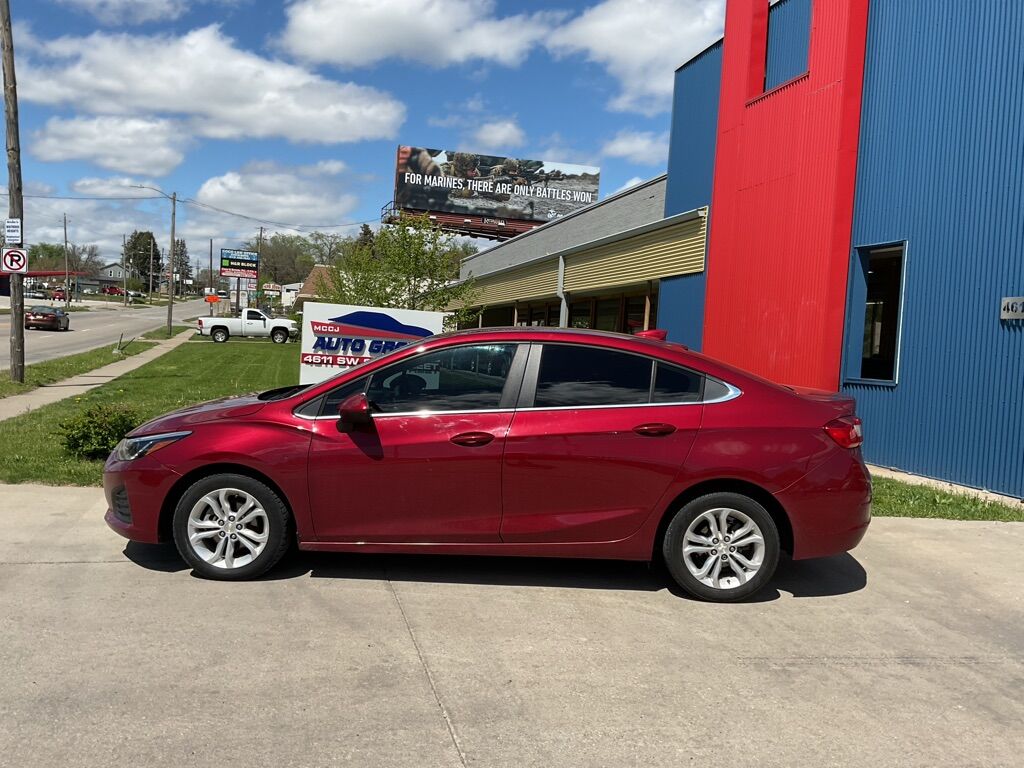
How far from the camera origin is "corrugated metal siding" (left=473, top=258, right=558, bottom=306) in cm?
2098

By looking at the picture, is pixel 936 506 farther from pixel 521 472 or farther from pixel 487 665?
pixel 487 665

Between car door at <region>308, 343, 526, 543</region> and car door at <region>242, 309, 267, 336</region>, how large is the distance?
41.5 metres

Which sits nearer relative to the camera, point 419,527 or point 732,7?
point 419,527

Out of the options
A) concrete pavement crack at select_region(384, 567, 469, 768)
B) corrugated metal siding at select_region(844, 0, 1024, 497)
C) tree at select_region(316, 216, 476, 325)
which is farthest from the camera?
tree at select_region(316, 216, 476, 325)

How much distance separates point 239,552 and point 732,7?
38.2 ft

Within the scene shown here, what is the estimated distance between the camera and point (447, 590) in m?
4.95

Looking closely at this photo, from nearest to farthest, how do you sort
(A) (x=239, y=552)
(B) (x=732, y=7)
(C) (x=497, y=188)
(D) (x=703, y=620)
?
(D) (x=703, y=620), (A) (x=239, y=552), (B) (x=732, y=7), (C) (x=497, y=188)

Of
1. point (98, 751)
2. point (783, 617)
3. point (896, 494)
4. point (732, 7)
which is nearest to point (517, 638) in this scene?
point (783, 617)

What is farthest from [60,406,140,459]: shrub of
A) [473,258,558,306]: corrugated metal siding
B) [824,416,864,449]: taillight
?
[473,258,558,306]: corrugated metal siding

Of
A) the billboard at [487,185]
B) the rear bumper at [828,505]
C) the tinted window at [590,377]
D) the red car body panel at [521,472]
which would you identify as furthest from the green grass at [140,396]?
the billboard at [487,185]

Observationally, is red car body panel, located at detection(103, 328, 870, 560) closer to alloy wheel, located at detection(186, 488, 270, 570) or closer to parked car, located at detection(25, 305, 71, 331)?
alloy wheel, located at detection(186, 488, 270, 570)

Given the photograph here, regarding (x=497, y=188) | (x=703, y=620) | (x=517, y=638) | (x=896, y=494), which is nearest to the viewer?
(x=517, y=638)

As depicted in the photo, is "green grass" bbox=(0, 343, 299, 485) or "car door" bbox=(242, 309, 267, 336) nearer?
"green grass" bbox=(0, 343, 299, 485)

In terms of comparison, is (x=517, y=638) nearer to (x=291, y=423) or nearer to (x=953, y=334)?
(x=291, y=423)
